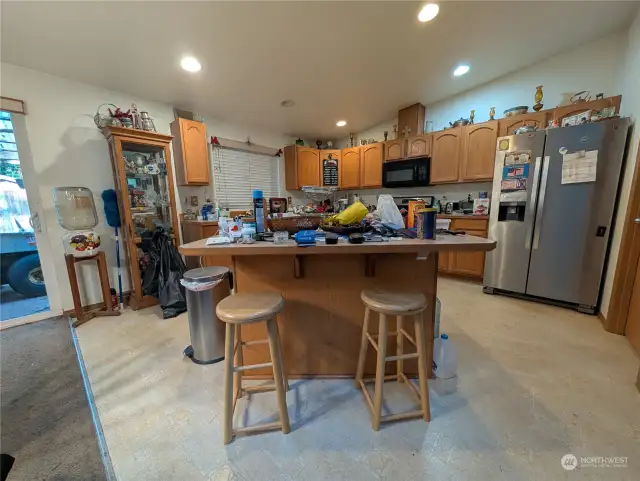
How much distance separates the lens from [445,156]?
340cm

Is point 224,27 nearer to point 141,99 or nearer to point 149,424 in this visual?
point 141,99

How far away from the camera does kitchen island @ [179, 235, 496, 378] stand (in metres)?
1.44

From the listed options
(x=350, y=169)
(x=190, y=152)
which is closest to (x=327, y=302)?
(x=190, y=152)

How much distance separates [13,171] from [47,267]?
114 centimetres

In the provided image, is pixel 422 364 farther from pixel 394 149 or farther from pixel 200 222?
pixel 394 149

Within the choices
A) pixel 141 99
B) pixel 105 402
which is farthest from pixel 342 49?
pixel 105 402

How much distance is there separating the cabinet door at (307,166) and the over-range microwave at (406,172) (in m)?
1.34

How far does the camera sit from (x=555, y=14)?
202 cm

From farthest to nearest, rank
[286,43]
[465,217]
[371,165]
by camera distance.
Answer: [371,165] < [465,217] < [286,43]

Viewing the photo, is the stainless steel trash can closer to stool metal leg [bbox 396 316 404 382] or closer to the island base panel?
the island base panel

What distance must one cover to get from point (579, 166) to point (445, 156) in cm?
141

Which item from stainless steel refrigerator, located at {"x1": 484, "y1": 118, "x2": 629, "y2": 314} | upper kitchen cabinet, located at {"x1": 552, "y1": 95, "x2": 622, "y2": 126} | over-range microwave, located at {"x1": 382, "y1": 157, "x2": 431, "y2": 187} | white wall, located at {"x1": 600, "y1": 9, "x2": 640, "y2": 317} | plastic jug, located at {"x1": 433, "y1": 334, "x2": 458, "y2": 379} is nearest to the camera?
plastic jug, located at {"x1": 433, "y1": 334, "x2": 458, "y2": 379}

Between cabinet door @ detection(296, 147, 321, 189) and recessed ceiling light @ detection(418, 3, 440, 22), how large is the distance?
2.84 meters

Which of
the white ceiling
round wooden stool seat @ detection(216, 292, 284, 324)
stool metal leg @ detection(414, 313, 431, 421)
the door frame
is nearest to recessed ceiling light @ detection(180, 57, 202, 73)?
the white ceiling
